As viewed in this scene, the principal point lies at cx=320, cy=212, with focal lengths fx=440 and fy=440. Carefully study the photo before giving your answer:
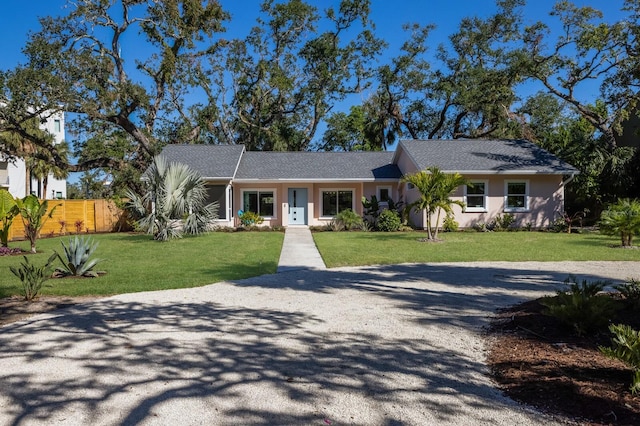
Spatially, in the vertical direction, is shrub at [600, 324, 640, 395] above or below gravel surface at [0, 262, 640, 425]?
above

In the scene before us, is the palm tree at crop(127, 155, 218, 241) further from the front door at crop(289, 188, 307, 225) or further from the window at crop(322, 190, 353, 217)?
the window at crop(322, 190, 353, 217)

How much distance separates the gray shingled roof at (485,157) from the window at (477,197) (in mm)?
989

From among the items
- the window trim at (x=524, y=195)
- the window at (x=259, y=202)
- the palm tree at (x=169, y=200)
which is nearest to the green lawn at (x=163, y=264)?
the palm tree at (x=169, y=200)

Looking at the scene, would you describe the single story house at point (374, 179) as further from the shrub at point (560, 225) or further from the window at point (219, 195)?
the shrub at point (560, 225)

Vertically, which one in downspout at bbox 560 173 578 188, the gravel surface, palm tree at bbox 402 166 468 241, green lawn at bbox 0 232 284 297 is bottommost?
the gravel surface

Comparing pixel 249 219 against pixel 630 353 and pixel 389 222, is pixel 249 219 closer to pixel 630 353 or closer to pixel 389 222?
pixel 389 222

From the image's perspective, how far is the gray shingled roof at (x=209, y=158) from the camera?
2353 centimetres

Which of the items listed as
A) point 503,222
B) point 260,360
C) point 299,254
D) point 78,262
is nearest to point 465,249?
point 299,254

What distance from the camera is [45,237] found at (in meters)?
20.6

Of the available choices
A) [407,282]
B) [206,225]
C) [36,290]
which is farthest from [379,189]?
[36,290]

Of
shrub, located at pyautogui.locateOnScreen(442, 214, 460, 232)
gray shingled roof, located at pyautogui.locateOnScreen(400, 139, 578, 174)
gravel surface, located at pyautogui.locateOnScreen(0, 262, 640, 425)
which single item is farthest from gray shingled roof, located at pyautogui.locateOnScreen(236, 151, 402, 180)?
gravel surface, located at pyautogui.locateOnScreen(0, 262, 640, 425)

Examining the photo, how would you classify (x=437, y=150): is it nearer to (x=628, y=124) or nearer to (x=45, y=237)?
(x=628, y=124)

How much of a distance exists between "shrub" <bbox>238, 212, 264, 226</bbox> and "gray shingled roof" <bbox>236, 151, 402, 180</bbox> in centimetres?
199

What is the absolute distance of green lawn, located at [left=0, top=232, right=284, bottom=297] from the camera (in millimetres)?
8601
